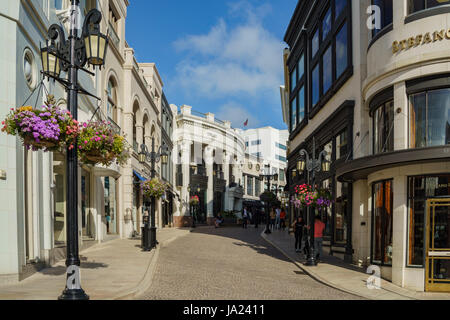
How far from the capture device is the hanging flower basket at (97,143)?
7945 mm

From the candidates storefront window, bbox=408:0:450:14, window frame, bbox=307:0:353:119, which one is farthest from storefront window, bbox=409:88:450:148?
window frame, bbox=307:0:353:119

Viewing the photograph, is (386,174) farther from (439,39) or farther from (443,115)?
(439,39)

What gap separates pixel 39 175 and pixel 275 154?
83023 mm

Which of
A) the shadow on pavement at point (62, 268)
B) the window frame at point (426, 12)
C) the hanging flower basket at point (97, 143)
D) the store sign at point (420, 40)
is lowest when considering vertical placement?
the shadow on pavement at point (62, 268)

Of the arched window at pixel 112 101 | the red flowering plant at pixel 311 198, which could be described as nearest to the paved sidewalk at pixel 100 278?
the red flowering plant at pixel 311 198

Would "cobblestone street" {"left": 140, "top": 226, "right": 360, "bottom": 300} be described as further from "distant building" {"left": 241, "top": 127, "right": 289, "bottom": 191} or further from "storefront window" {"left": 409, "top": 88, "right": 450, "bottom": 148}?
"distant building" {"left": 241, "top": 127, "right": 289, "bottom": 191}

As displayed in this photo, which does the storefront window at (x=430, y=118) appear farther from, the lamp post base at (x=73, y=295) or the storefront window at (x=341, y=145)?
the lamp post base at (x=73, y=295)

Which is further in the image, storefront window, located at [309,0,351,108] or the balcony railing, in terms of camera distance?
the balcony railing

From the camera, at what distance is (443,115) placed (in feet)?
35.9

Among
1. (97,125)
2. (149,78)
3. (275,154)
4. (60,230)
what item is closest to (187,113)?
(149,78)

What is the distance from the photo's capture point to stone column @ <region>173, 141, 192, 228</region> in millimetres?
43562

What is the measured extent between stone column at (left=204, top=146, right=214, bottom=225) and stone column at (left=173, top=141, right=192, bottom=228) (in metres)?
3.19

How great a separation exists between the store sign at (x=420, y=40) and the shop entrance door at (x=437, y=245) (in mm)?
3953

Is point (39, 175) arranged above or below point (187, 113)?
below
